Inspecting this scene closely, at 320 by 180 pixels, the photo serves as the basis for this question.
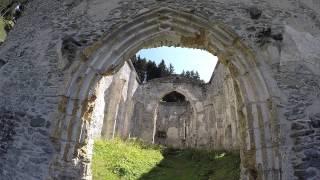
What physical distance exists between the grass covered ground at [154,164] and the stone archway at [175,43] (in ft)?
9.18

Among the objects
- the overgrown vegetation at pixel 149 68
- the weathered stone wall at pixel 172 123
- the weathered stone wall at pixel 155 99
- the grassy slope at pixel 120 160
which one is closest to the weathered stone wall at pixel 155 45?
the grassy slope at pixel 120 160

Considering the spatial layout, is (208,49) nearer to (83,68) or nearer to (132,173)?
(83,68)

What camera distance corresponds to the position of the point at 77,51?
5863 mm

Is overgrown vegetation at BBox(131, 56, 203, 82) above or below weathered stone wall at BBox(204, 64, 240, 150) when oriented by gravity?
above

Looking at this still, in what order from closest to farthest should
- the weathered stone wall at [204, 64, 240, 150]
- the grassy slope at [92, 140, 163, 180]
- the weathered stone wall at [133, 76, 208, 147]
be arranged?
the grassy slope at [92, 140, 163, 180] < the weathered stone wall at [204, 64, 240, 150] < the weathered stone wall at [133, 76, 208, 147]

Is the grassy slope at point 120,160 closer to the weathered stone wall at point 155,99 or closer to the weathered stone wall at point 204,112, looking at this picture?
the weathered stone wall at point 204,112

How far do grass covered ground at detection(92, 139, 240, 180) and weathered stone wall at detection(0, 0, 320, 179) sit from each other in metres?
3.03

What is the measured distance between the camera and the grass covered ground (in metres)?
9.07

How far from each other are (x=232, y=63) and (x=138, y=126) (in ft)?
42.4

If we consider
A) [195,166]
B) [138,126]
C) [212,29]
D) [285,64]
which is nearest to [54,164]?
[212,29]

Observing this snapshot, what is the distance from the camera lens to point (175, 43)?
6516 millimetres

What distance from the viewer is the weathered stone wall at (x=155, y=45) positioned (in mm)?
5141

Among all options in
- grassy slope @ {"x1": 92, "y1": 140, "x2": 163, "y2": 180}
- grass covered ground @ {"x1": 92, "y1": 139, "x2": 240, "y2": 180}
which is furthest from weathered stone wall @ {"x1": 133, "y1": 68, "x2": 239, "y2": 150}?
grassy slope @ {"x1": 92, "y1": 140, "x2": 163, "y2": 180}

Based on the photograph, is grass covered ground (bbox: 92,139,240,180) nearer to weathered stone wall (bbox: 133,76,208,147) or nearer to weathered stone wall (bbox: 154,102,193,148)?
weathered stone wall (bbox: 133,76,208,147)
